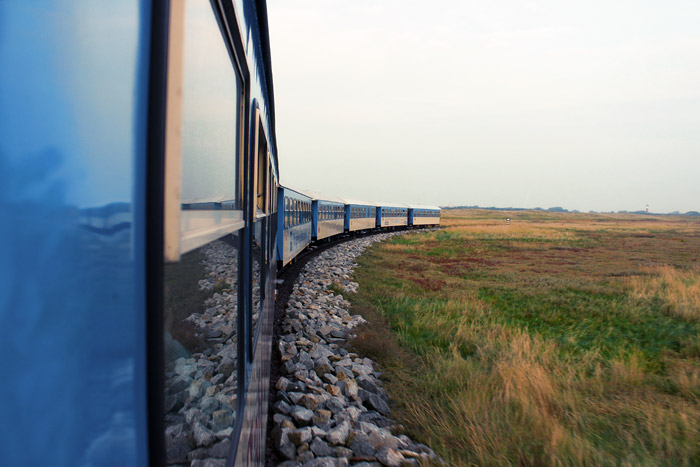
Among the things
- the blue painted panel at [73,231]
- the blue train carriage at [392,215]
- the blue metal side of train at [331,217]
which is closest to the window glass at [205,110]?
the blue painted panel at [73,231]

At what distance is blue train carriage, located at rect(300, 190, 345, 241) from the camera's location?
1953 cm

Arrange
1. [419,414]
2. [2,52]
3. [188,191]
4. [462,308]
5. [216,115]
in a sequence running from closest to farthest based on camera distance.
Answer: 1. [2,52]
2. [188,191]
3. [216,115]
4. [419,414]
5. [462,308]

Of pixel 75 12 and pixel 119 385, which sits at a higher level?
pixel 75 12

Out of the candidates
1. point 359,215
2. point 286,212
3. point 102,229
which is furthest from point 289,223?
point 359,215

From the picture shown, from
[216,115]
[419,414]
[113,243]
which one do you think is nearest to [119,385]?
[113,243]

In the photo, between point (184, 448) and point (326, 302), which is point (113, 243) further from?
point (326, 302)

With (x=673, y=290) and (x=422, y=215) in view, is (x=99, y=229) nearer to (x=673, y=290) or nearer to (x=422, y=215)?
(x=673, y=290)

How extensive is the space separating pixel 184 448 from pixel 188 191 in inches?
19.9

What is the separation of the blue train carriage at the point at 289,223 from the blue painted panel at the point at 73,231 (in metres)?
10.8

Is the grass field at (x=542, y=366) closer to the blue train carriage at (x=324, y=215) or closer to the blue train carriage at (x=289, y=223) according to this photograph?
the blue train carriage at (x=289, y=223)

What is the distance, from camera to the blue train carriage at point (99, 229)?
0.44 meters

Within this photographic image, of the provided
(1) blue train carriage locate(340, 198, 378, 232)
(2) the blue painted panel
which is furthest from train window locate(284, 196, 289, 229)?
(1) blue train carriage locate(340, 198, 378, 232)

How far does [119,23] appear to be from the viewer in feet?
1.90

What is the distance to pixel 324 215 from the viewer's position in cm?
2112
